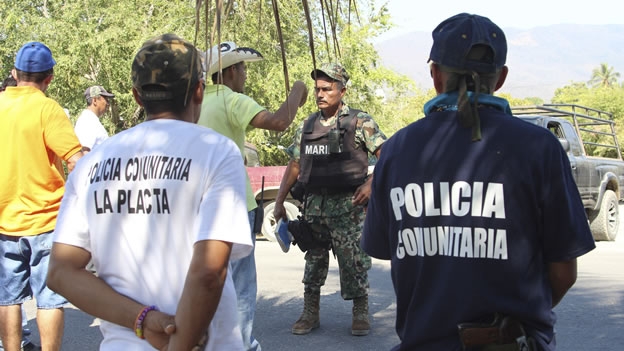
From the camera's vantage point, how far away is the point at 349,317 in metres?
6.68

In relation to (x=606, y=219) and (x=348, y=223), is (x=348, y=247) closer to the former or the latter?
(x=348, y=223)

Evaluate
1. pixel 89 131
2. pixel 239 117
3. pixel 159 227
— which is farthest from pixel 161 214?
pixel 89 131

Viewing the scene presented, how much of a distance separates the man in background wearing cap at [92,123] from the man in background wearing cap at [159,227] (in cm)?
531

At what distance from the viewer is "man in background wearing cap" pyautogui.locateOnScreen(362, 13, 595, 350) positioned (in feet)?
7.16

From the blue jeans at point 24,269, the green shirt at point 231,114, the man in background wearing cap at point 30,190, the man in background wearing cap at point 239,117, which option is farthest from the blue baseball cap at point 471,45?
the blue jeans at point 24,269

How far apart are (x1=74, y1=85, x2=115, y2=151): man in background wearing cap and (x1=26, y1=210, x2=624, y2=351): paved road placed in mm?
1657

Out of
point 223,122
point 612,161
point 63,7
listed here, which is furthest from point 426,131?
point 63,7

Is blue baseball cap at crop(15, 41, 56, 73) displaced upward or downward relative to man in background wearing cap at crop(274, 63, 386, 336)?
upward

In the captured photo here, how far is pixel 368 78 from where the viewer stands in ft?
59.7

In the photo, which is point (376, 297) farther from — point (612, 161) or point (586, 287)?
point (612, 161)

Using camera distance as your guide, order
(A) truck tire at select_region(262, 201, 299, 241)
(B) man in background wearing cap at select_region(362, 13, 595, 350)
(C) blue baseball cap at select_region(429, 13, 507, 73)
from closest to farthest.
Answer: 1. (B) man in background wearing cap at select_region(362, 13, 595, 350)
2. (C) blue baseball cap at select_region(429, 13, 507, 73)
3. (A) truck tire at select_region(262, 201, 299, 241)

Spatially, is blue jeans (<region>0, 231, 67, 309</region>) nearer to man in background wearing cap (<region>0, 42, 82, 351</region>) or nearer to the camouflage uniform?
man in background wearing cap (<region>0, 42, 82, 351</region>)

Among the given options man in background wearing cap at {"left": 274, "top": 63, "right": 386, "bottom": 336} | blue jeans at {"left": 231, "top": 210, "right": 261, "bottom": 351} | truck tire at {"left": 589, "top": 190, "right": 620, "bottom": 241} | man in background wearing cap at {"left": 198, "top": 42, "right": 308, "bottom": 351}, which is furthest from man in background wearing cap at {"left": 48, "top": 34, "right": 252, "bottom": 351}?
truck tire at {"left": 589, "top": 190, "right": 620, "bottom": 241}

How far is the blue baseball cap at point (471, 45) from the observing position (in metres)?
2.31
